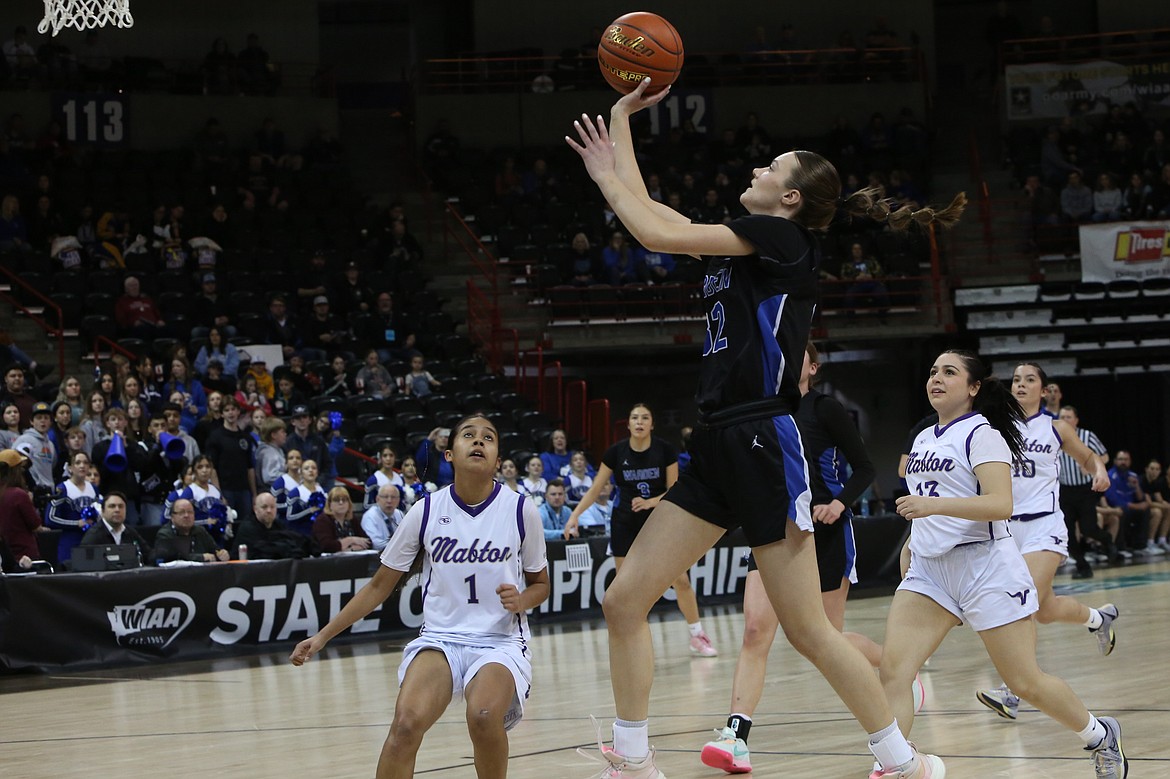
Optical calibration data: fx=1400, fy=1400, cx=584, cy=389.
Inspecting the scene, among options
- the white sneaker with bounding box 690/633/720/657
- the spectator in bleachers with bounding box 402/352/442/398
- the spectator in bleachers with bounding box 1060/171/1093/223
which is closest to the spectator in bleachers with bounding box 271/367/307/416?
the spectator in bleachers with bounding box 402/352/442/398

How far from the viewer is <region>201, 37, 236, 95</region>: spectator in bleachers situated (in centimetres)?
2391

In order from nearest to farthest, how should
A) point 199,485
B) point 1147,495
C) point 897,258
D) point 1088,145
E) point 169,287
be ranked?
point 199,485
point 169,287
point 1147,495
point 897,258
point 1088,145

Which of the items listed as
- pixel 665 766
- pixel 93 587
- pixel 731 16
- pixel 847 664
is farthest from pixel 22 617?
pixel 731 16

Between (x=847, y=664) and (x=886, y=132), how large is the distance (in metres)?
21.6

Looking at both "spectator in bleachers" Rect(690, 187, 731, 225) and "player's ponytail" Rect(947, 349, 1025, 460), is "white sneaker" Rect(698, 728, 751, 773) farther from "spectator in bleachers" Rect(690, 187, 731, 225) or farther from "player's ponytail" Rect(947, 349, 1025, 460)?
"spectator in bleachers" Rect(690, 187, 731, 225)

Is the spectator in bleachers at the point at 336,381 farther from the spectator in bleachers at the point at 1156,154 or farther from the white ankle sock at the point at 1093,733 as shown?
the spectator in bleachers at the point at 1156,154

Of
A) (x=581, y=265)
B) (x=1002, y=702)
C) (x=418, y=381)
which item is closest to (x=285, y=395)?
(x=418, y=381)

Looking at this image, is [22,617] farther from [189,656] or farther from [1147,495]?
[1147,495]

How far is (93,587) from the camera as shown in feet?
36.3

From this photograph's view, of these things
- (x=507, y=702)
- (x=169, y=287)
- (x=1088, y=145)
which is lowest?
(x=507, y=702)

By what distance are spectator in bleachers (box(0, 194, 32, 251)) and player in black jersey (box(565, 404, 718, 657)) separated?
38.7ft

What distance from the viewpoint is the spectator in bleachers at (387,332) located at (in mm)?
19203

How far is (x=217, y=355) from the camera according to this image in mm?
16891

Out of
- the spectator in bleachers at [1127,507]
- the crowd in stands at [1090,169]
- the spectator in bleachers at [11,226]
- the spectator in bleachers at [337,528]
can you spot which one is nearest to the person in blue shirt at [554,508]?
the spectator in bleachers at [337,528]
